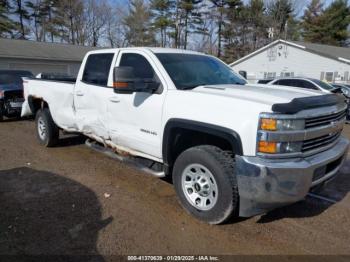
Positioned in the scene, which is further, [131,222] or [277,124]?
[131,222]

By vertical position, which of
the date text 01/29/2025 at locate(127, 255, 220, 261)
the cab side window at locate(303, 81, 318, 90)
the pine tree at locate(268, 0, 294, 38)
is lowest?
the date text 01/29/2025 at locate(127, 255, 220, 261)

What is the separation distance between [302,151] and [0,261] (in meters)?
3.03

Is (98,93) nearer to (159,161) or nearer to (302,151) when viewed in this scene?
(159,161)

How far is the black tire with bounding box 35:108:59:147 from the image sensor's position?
22.6 feet

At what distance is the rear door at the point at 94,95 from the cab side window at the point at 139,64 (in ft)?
1.07

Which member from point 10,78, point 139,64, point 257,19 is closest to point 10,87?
point 10,78

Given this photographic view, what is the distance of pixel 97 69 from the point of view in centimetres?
556

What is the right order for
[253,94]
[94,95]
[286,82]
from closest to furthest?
[253,94]
[94,95]
[286,82]

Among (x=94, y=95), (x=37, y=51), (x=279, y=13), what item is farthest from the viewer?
(x=279, y=13)

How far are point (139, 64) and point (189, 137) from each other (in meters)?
1.35

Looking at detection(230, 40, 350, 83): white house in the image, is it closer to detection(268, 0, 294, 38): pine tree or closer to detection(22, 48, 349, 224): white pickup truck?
detection(268, 0, 294, 38): pine tree

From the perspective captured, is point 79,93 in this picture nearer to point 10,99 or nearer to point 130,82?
point 130,82

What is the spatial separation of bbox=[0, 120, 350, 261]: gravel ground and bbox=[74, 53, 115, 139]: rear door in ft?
2.59

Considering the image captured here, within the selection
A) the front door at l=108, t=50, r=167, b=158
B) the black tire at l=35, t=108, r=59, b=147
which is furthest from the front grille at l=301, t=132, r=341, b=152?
the black tire at l=35, t=108, r=59, b=147
